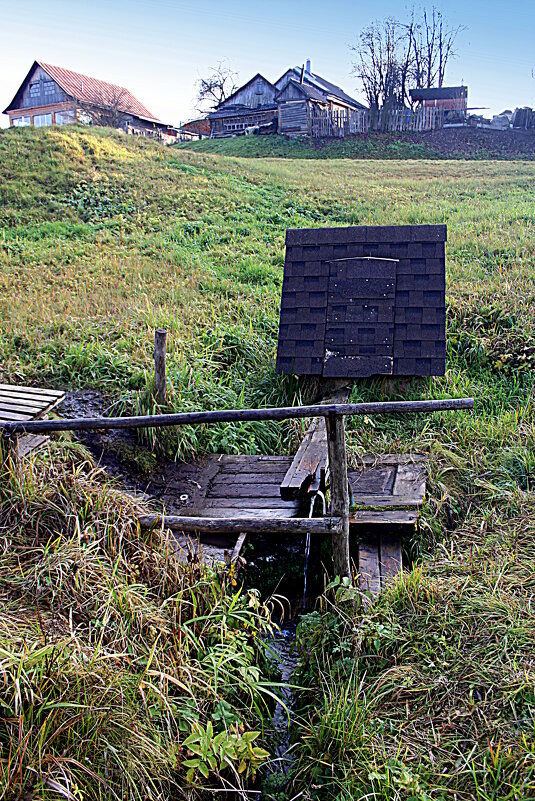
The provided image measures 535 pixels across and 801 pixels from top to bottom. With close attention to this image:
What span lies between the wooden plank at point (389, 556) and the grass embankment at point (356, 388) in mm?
199

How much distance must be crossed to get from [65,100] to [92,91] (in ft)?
9.45

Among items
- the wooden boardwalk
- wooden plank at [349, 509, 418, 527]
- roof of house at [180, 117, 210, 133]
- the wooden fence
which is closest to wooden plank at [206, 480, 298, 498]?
the wooden boardwalk

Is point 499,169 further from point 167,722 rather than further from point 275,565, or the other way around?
point 167,722

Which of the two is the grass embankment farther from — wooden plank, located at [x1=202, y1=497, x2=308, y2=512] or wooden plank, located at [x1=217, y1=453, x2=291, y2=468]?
wooden plank, located at [x1=202, y1=497, x2=308, y2=512]

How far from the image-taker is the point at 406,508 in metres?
5.04

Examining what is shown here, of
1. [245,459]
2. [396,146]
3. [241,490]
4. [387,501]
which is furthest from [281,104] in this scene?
[387,501]

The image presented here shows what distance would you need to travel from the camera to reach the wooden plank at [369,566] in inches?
166

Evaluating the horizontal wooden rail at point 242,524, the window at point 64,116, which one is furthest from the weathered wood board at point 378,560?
the window at point 64,116

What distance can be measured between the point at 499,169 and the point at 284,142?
13.5 m

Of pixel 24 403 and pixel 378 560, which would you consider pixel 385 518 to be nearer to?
pixel 378 560

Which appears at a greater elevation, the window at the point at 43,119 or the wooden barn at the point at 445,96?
the wooden barn at the point at 445,96

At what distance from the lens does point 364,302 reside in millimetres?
7164

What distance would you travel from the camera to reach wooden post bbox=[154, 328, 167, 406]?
248 inches

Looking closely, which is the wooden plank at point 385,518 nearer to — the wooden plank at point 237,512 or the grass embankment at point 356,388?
the grass embankment at point 356,388
